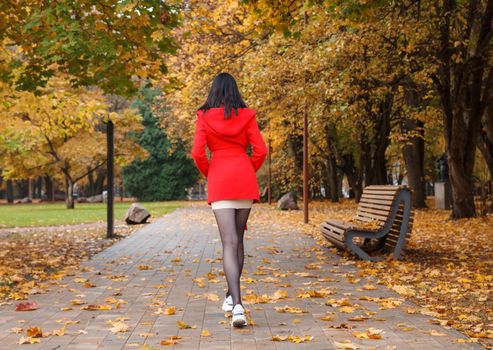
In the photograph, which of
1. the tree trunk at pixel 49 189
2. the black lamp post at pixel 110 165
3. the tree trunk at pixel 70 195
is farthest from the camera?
the tree trunk at pixel 49 189

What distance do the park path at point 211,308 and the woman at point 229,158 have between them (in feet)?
1.99

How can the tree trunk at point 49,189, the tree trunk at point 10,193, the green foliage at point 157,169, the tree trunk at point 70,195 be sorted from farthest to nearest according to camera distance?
the tree trunk at point 10,193, the tree trunk at point 49,189, the green foliage at point 157,169, the tree trunk at point 70,195

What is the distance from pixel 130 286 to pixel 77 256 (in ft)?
12.9

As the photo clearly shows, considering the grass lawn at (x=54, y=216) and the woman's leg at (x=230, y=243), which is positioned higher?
the woman's leg at (x=230, y=243)

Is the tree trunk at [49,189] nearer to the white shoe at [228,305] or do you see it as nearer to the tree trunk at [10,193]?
the tree trunk at [10,193]

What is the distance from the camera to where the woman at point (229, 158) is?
18.8 ft

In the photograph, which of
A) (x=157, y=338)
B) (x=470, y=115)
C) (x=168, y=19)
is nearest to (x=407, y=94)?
(x=470, y=115)

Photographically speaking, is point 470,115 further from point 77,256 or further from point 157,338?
point 157,338

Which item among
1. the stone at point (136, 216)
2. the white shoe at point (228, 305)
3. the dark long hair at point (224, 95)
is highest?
the dark long hair at point (224, 95)

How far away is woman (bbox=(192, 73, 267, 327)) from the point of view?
5.72 metres

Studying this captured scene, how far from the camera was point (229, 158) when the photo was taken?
578 cm

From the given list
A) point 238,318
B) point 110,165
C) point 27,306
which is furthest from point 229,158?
point 110,165

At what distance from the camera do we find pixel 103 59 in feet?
33.4

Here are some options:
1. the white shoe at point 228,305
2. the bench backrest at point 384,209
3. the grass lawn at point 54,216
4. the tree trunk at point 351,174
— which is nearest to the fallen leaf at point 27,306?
the white shoe at point 228,305
